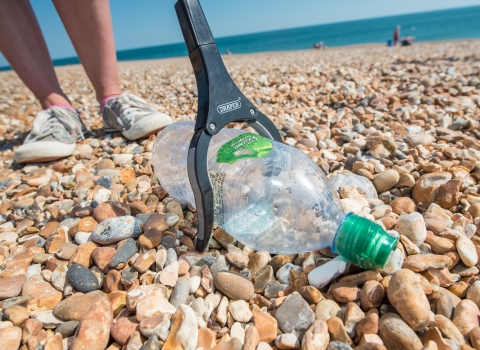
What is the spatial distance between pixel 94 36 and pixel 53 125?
28.5 inches

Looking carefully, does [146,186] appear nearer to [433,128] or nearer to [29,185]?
[29,185]

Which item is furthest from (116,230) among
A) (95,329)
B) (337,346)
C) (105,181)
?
(337,346)

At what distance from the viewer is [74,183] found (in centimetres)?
196

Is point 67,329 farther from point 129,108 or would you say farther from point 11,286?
point 129,108

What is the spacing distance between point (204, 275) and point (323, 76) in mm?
3858

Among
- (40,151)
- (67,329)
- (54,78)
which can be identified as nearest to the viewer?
(67,329)

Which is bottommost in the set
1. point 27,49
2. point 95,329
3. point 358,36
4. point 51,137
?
point 358,36

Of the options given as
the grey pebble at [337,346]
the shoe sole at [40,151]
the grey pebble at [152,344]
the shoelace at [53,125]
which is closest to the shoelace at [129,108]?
the shoelace at [53,125]

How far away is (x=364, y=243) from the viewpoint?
977mm

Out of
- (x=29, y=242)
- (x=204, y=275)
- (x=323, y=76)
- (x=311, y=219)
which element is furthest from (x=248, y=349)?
(x=323, y=76)

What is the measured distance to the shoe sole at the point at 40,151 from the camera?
223 cm

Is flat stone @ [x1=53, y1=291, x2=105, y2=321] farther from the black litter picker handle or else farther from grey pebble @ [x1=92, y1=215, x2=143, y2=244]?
the black litter picker handle

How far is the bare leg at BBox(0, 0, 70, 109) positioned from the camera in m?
2.31

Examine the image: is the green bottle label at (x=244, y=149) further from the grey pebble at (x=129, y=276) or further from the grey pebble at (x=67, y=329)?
the grey pebble at (x=67, y=329)
